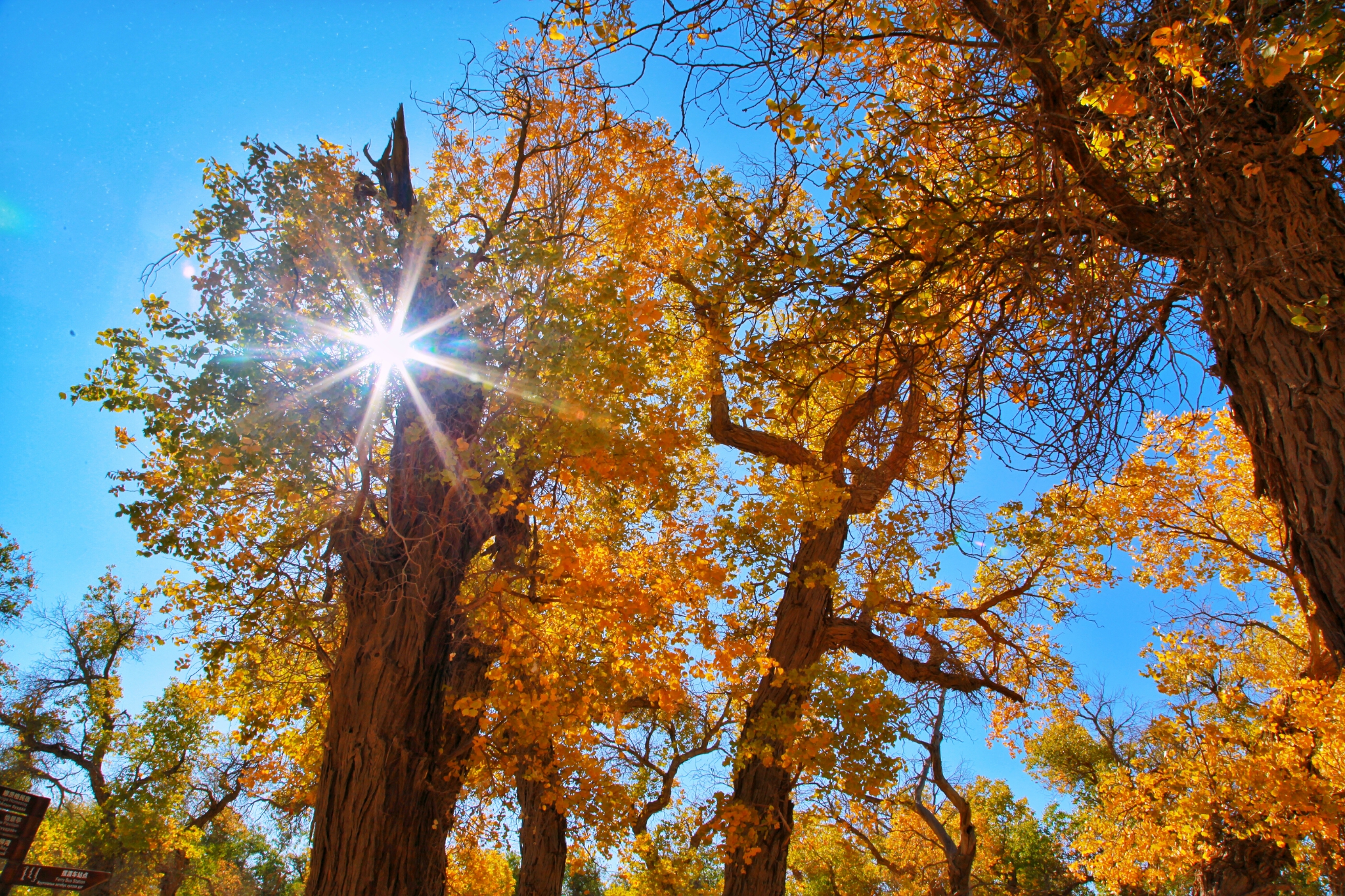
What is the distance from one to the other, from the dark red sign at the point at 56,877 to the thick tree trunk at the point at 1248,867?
17788mm

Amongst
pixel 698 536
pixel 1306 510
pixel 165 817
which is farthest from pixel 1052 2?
pixel 165 817

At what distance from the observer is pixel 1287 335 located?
2.46 metres

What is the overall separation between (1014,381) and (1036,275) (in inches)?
21.7

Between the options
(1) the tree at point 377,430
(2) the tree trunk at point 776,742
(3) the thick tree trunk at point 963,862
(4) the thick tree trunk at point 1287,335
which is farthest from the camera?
(3) the thick tree trunk at point 963,862

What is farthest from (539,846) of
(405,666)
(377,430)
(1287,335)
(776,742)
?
(1287,335)

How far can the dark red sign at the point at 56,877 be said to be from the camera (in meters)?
8.55

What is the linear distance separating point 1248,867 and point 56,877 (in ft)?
61.7

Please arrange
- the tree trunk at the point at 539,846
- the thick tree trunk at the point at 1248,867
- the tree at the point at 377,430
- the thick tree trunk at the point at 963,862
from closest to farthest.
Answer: the tree at the point at 377,430 < the tree trunk at the point at 539,846 < the thick tree trunk at the point at 963,862 < the thick tree trunk at the point at 1248,867

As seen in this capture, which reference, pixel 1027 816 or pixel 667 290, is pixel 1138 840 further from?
pixel 1027 816

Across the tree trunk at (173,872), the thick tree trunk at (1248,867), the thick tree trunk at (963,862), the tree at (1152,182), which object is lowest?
the tree trunk at (173,872)

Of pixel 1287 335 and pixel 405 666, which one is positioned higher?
pixel 1287 335

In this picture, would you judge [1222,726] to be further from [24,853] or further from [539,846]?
[24,853]

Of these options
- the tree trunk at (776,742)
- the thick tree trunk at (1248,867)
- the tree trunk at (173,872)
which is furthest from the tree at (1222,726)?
the tree trunk at (173,872)

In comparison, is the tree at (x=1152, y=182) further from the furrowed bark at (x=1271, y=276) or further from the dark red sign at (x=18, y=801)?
the dark red sign at (x=18, y=801)
